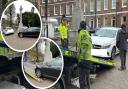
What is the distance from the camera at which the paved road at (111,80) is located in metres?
10.3

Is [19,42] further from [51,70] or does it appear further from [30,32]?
[51,70]

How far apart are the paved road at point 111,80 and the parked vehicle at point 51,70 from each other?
3504 mm

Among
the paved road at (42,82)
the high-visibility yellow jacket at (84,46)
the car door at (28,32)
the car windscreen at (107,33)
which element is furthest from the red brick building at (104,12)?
the car door at (28,32)

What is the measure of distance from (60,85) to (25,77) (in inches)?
84.7

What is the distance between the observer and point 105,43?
16578 millimetres

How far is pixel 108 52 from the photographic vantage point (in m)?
16.1

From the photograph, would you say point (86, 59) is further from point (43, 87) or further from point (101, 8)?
point (101, 8)

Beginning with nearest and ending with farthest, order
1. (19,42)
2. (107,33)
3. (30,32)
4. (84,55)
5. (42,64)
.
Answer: (19,42) < (30,32) < (42,64) < (84,55) < (107,33)

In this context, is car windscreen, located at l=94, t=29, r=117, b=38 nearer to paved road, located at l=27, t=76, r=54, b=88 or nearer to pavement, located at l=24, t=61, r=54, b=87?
paved road, located at l=27, t=76, r=54, b=88

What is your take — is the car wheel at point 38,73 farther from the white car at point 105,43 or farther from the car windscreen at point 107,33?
the car windscreen at point 107,33

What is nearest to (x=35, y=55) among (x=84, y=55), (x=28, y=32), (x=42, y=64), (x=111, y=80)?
(x=42, y=64)

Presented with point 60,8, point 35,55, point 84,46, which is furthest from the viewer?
point 60,8

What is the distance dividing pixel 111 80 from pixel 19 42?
699cm

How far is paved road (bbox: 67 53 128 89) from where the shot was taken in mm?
Answer: 10320
